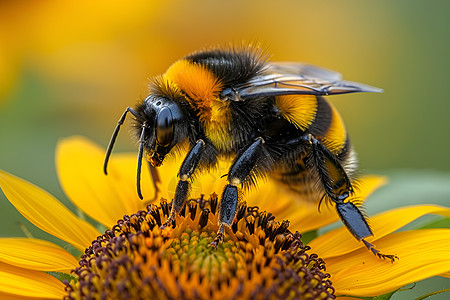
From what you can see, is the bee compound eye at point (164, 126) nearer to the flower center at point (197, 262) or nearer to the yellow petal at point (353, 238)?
the flower center at point (197, 262)

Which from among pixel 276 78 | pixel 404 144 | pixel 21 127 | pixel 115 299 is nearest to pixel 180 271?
pixel 115 299

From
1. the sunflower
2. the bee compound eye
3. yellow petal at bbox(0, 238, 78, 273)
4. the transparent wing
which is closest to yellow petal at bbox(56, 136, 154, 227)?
the sunflower

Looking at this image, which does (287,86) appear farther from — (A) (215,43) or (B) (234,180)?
(A) (215,43)

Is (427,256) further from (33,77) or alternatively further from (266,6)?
(266,6)

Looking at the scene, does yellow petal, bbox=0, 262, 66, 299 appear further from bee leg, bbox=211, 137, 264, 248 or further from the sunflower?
bee leg, bbox=211, 137, 264, 248

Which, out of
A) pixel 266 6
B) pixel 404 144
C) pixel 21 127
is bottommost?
pixel 404 144

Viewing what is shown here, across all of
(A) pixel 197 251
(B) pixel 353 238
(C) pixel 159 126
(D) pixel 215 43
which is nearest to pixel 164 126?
(C) pixel 159 126
